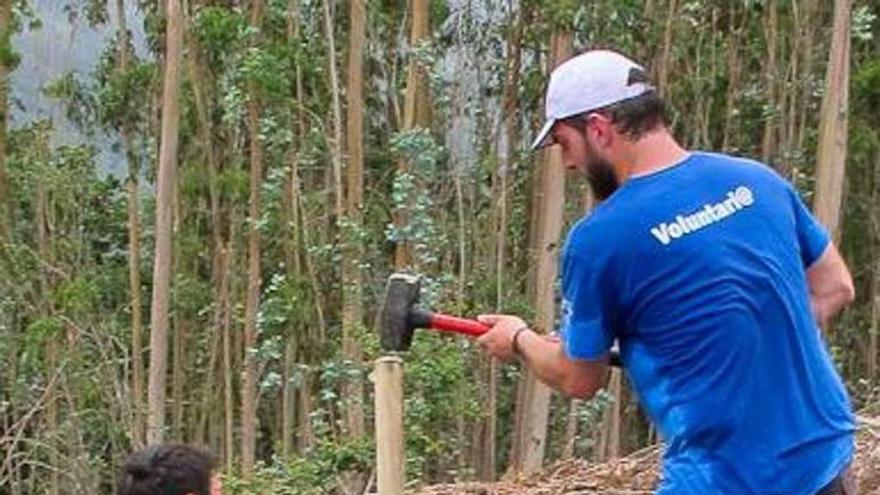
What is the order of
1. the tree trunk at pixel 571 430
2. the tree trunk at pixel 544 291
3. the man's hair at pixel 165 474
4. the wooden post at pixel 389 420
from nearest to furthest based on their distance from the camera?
the man's hair at pixel 165 474, the wooden post at pixel 389 420, the tree trunk at pixel 571 430, the tree trunk at pixel 544 291

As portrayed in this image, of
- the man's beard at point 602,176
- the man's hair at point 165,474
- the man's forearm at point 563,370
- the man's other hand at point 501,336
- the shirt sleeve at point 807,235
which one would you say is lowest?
the man's hair at point 165,474

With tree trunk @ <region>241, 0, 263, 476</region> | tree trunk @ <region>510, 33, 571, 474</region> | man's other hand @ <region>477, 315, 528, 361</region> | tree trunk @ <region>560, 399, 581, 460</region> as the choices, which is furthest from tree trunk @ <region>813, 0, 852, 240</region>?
man's other hand @ <region>477, 315, 528, 361</region>

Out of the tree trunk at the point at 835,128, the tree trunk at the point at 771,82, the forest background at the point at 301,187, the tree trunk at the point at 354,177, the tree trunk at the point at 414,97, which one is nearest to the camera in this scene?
the tree trunk at the point at 835,128

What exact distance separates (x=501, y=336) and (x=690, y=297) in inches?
16.4

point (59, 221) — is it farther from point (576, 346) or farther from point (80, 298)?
point (576, 346)

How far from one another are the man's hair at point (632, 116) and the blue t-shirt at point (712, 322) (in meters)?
0.07

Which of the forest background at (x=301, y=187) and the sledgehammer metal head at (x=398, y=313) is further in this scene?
the forest background at (x=301, y=187)

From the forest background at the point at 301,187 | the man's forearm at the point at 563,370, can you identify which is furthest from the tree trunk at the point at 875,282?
the man's forearm at the point at 563,370

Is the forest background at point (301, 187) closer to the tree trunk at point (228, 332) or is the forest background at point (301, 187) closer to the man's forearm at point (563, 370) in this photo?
the tree trunk at point (228, 332)

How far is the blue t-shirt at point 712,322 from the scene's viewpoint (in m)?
2.73

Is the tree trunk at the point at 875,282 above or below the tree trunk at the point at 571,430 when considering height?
above

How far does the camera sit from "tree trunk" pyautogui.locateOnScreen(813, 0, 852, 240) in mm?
17922

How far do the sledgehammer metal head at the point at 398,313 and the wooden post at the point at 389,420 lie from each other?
1.49 feet

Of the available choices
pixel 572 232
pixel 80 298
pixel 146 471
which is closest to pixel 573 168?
pixel 572 232
